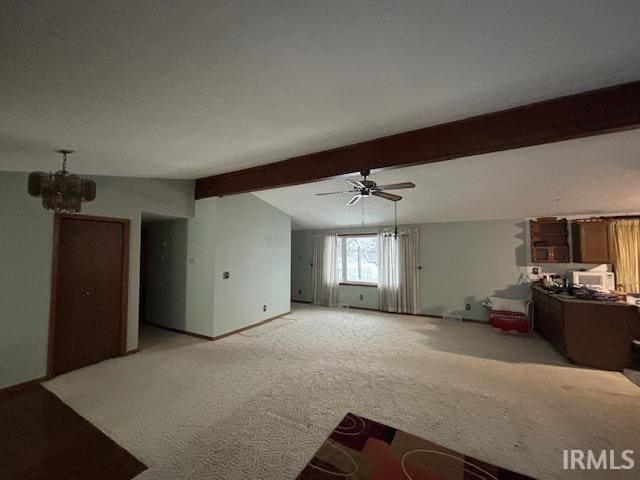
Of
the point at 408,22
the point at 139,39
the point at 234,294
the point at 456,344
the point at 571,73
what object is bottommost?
the point at 456,344

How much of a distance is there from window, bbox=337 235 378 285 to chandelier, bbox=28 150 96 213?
5.45m

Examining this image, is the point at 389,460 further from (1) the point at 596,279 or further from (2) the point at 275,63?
(1) the point at 596,279

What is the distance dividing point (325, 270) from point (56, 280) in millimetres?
5190

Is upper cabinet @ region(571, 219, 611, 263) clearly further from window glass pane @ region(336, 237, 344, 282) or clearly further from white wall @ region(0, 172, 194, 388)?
white wall @ region(0, 172, 194, 388)

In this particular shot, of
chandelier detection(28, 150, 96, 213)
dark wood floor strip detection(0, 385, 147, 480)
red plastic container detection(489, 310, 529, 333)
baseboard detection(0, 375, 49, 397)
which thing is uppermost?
chandelier detection(28, 150, 96, 213)

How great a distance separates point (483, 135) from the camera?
224 centimetres

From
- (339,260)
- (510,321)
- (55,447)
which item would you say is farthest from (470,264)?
(55,447)

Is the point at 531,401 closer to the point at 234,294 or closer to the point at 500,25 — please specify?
the point at 500,25

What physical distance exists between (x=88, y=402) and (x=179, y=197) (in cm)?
290

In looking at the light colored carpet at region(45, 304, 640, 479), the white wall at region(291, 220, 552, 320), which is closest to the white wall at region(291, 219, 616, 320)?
the white wall at region(291, 220, 552, 320)

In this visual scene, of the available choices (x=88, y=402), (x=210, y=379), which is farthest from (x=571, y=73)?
(x=88, y=402)

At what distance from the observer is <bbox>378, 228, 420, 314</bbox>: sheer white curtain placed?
589cm

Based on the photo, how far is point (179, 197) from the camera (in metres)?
4.23

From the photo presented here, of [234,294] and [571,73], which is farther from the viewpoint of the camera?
[234,294]
